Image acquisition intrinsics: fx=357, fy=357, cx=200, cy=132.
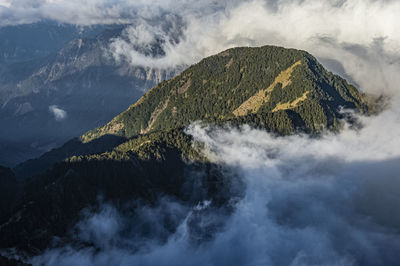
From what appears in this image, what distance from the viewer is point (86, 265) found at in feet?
643

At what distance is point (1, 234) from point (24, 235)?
10.6 meters

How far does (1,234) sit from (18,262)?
1077 inches

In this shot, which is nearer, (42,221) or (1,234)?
(1,234)

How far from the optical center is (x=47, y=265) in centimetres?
18200

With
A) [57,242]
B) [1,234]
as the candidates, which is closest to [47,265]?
[57,242]

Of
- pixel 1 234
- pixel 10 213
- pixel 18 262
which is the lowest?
pixel 18 262

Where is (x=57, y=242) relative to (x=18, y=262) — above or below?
above

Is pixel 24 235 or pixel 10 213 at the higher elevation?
pixel 10 213

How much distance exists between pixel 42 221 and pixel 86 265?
33903mm

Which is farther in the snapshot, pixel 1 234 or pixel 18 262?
pixel 1 234

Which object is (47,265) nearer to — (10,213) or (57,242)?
(57,242)

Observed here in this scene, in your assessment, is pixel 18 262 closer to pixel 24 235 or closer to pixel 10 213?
pixel 24 235

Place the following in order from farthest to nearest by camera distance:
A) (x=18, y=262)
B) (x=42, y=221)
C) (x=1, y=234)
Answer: (x=42, y=221) → (x=1, y=234) → (x=18, y=262)

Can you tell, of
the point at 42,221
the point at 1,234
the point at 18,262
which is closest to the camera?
the point at 18,262
